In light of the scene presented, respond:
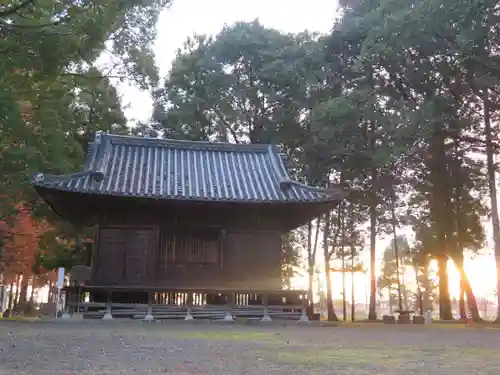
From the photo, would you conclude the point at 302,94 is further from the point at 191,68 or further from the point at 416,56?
the point at 416,56

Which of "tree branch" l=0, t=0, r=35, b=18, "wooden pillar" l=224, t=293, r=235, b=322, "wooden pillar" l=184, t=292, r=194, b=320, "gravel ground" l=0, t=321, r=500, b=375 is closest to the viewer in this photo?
"gravel ground" l=0, t=321, r=500, b=375

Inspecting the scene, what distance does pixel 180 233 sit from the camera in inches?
591

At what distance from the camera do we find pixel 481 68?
47.8 feet

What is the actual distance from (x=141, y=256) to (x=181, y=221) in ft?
5.03

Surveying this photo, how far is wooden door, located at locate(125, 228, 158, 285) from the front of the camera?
14312mm

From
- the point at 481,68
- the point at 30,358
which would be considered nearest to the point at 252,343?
the point at 30,358

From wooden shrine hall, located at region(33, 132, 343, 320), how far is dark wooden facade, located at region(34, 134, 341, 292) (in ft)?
0.10

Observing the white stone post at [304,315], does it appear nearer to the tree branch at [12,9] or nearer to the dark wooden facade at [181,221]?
the dark wooden facade at [181,221]

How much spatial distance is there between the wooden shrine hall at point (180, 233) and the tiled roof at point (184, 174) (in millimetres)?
44

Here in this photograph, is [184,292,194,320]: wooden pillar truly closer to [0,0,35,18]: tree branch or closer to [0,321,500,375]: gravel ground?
[0,321,500,375]: gravel ground

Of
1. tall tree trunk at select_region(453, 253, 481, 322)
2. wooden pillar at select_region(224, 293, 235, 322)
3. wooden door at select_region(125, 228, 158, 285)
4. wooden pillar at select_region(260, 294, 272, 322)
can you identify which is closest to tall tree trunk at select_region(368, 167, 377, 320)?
tall tree trunk at select_region(453, 253, 481, 322)

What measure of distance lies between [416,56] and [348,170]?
9095 mm

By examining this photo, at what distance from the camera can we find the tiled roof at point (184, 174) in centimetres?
1398

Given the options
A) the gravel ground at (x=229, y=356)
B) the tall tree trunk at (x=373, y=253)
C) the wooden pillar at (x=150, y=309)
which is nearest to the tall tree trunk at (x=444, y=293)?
the tall tree trunk at (x=373, y=253)
